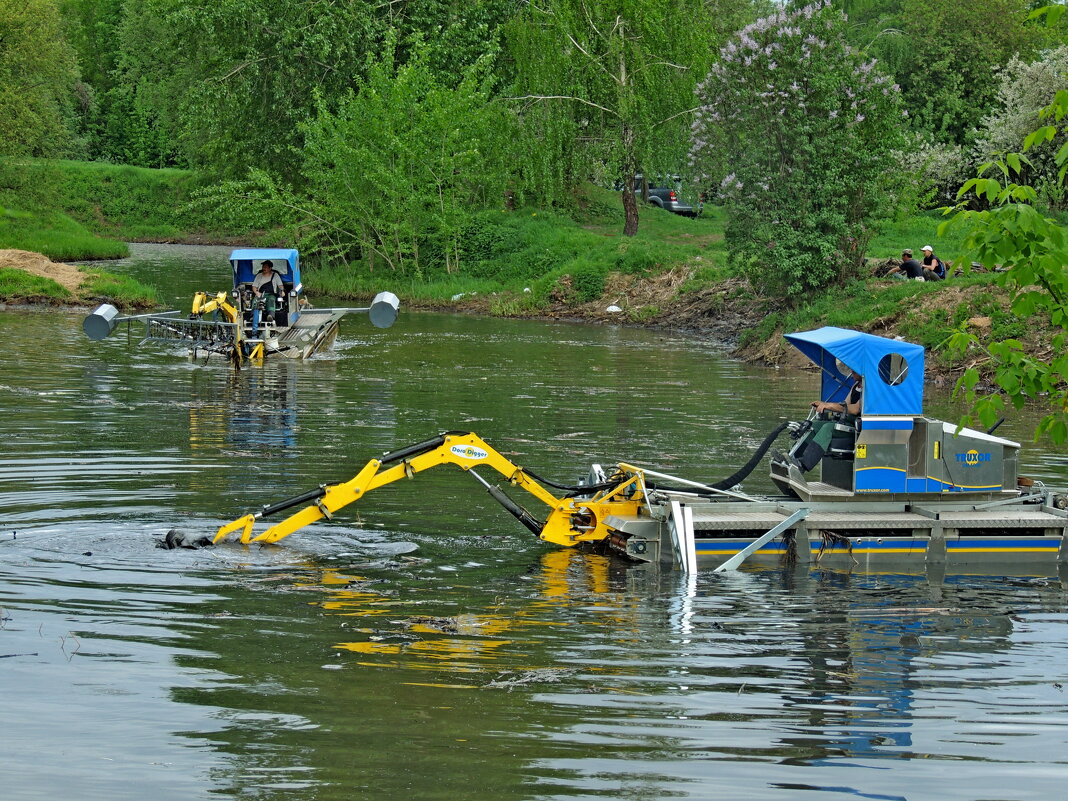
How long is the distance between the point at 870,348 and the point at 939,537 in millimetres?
2208

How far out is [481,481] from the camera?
14.7 metres

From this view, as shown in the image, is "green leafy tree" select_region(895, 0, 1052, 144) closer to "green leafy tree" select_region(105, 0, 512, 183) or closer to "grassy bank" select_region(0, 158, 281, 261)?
"green leafy tree" select_region(105, 0, 512, 183)

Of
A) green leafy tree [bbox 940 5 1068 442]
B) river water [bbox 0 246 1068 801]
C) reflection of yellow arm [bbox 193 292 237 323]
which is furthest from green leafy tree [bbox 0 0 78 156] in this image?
green leafy tree [bbox 940 5 1068 442]

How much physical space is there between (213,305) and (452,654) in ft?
73.8

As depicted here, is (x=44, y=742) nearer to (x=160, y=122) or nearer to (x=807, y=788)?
(x=807, y=788)

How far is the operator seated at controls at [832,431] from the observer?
51.4ft

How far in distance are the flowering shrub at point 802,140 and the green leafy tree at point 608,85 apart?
12.9 m

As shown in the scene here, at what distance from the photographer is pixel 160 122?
10094cm

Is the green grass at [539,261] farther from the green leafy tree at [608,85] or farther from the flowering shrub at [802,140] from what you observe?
the flowering shrub at [802,140]

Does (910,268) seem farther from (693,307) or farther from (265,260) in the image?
(265,260)

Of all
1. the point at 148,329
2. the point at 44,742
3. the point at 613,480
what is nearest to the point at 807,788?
the point at 44,742

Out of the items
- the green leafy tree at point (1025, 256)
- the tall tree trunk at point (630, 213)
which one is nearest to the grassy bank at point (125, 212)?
the tall tree trunk at point (630, 213)

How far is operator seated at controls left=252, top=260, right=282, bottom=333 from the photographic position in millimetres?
35312

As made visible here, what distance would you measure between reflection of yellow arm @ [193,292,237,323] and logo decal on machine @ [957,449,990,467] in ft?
68.1
